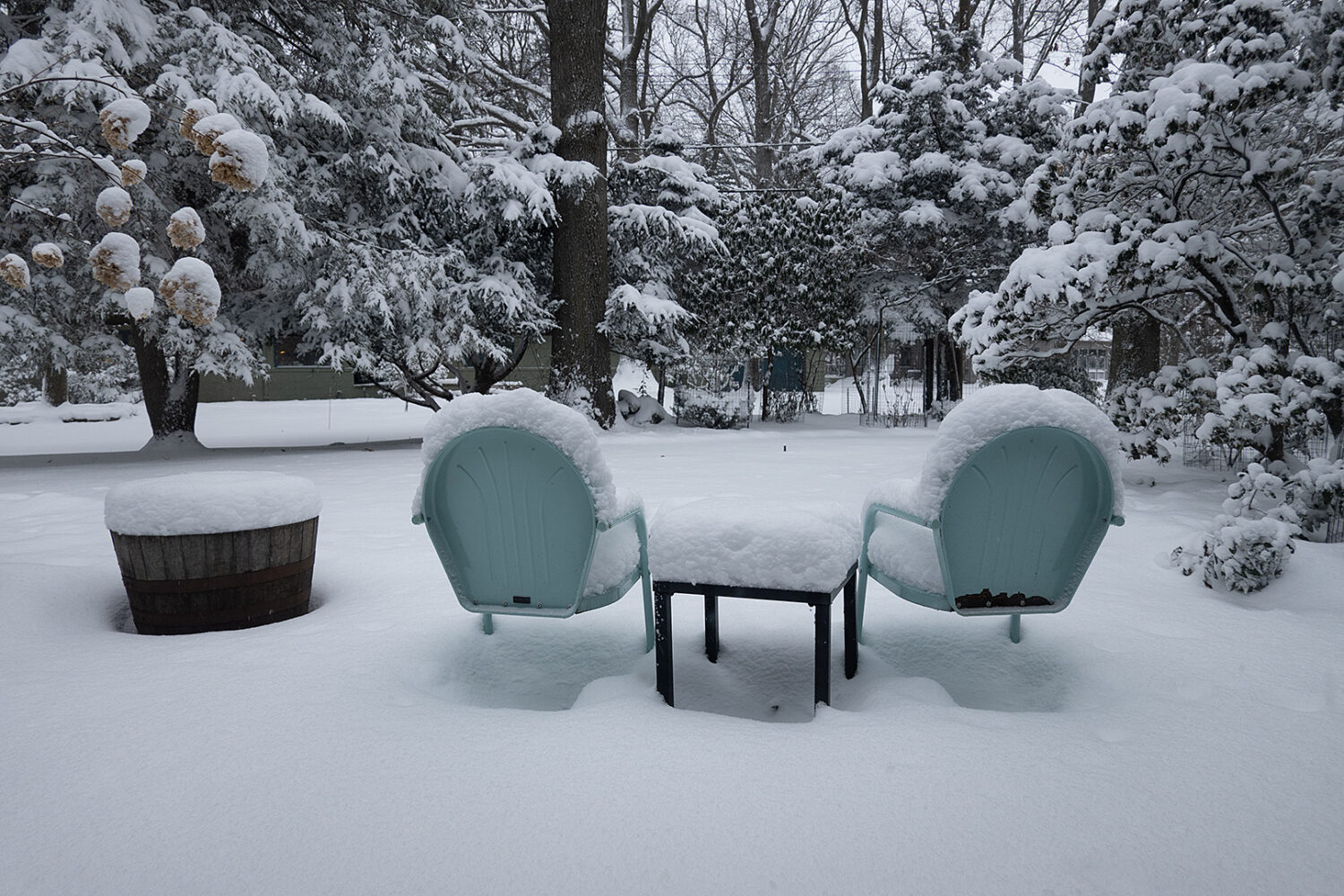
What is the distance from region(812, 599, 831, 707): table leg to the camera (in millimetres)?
2367

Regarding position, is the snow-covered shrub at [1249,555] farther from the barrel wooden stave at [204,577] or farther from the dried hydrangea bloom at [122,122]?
the dried hydrangea bloom at [122,122]

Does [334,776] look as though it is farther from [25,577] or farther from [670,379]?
[670,379]

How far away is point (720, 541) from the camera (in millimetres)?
2445

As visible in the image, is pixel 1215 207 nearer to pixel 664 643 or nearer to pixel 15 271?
pixel 664 643

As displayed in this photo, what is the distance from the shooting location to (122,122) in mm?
2029

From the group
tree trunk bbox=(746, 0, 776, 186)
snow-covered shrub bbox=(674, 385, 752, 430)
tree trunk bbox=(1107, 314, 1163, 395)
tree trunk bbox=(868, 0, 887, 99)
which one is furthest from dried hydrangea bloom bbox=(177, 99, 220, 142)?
tree trunk bbox=(868, 0, 887, 99)

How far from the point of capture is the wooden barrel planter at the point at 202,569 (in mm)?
3111

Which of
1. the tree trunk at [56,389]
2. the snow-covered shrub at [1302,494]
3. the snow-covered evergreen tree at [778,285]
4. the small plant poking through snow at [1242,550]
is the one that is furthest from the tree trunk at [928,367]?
the tree trunk at [56,389]

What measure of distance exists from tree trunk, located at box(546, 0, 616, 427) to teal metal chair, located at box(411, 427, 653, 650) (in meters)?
8.83

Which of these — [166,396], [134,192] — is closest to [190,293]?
[134,192]

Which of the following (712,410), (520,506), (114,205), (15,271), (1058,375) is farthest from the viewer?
(712,410)

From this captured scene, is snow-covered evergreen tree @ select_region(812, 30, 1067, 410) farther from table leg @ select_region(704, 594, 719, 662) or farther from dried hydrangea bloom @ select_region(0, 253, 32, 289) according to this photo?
dried hydrangea bloom @ select_region(0, 253, 32, 289)

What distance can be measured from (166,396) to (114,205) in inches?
391

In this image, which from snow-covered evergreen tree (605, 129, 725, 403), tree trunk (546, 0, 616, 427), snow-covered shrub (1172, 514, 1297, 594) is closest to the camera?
snow-covered shrub (1172, 514, 1297, 594)
